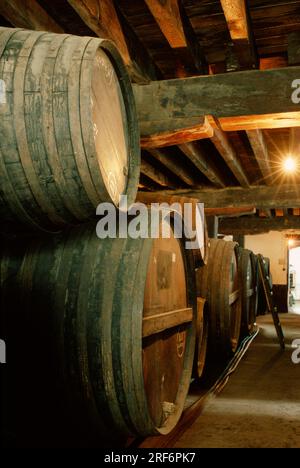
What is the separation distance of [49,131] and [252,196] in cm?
610

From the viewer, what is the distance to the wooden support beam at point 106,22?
2656 mm

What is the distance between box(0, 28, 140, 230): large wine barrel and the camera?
1574 millimetres

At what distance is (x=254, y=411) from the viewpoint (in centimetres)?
383

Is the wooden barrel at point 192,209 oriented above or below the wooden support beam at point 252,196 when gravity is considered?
below

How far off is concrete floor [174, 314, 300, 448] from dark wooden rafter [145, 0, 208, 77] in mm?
2794

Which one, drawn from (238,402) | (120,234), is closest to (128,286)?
(120,234)

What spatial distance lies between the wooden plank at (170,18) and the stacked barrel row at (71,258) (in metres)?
0.81

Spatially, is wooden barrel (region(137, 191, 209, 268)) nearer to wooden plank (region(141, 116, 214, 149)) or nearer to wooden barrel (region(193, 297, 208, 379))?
wooden plank (region(141, 116, 214, 149))

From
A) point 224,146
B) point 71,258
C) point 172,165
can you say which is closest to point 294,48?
point 224,146

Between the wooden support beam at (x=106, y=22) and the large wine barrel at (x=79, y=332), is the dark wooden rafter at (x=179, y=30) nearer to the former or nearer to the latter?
the wooden support beam at (x=106, y=22)

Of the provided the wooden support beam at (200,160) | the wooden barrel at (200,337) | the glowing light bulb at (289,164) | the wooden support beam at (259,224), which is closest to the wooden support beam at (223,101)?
the wooden support beam at (200,160)

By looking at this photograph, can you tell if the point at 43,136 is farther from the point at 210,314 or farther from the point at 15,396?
the point at 210,314

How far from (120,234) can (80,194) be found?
1.63ft

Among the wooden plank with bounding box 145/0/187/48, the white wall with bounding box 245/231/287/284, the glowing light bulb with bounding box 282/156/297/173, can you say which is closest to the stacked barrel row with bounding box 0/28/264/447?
the wooden plank with bounding box 145/0/187/48
